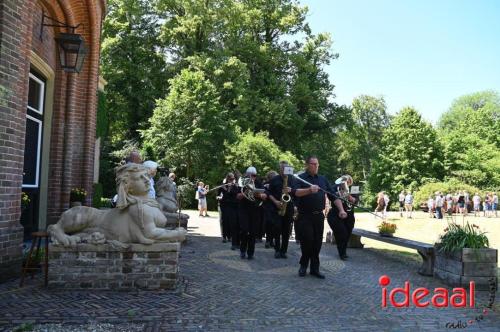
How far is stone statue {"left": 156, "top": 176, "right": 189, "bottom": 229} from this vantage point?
10141 millimetres

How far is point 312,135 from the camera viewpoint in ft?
133

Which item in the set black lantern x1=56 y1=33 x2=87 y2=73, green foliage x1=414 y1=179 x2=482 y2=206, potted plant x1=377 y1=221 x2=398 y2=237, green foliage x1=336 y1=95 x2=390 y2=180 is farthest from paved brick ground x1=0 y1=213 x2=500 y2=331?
green foliage x1=336 y1=95 x2=390 y2=180

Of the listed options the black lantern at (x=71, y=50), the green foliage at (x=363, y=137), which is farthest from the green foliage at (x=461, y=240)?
the green foliage at (x=363, y=137)

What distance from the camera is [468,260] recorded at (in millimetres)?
7203

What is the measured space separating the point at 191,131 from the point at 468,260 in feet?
86.1

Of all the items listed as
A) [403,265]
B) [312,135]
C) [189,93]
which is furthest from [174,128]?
[403,265]

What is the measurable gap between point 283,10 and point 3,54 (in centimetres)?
3547

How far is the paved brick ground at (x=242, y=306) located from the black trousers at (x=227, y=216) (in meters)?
3.05

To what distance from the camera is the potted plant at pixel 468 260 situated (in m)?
7.19

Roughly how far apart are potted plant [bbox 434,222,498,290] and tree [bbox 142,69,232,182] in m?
24.7

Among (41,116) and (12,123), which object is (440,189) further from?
(12,123)

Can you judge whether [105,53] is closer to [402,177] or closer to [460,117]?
[402,177]

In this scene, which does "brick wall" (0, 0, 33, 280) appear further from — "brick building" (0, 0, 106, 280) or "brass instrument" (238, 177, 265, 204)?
"brass instrument" (238, 177, 265, 204)

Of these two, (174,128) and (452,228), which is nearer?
(452,228)
